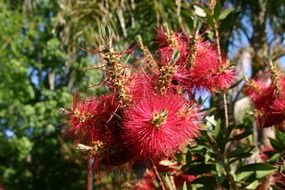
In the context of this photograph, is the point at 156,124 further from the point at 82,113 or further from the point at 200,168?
the point at 200,168

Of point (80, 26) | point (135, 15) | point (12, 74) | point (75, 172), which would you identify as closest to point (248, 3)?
point (135, 15)

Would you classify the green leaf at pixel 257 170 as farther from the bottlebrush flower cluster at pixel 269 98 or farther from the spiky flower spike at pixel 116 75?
the spiky flower spike at pixel 116 75

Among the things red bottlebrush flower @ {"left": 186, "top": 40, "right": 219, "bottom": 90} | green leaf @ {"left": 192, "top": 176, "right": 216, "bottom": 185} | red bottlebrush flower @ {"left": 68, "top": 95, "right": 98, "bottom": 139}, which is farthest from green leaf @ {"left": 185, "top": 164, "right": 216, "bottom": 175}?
red bottlebrush flower @ {"left": 68, "top": 95, "right": 98, "bottom": 139}

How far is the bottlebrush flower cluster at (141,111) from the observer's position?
146 cm

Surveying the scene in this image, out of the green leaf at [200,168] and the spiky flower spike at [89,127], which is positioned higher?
the spiky flower spike at [89,127]

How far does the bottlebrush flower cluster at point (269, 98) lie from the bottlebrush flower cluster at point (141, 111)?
0.29m

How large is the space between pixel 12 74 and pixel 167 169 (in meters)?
9.27

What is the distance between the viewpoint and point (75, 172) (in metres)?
13.5

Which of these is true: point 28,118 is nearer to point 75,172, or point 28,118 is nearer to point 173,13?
point 75,172

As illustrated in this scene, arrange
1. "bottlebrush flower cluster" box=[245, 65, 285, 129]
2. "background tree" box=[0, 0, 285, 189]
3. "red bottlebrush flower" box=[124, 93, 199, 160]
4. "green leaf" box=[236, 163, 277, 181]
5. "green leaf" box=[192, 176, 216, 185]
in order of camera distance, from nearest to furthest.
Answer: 1. "red bottlebrush flower" box=[124, 93, 199, 160]
2. "bottlebrush flower cluster" box=[245, 65, 285, 129]
3. "green leaf" box=[236, 163, 277, 181]
4. "green leaf" box=[192, 176, 216, 185]
5. "background tree" box=[0, 0, 285, 189]

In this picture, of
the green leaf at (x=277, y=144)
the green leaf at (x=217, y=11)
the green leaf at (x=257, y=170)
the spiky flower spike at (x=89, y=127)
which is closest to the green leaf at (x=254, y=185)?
the green leaf at (x=257, y=170)

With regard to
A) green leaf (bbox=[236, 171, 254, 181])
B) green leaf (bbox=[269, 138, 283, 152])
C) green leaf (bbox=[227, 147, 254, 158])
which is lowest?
green leaf (bbox=[236, 171, 254, 181])

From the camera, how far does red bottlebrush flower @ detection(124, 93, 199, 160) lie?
1448 millimetres

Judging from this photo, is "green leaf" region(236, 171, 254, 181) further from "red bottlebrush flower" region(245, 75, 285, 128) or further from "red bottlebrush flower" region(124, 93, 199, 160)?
"red bottlebrush flower" region(124, 93, 199, 160)
